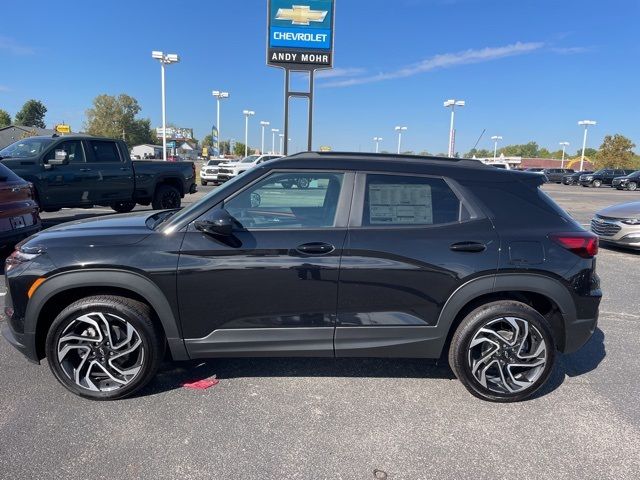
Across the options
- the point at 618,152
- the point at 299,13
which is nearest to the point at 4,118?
the point at 299,13

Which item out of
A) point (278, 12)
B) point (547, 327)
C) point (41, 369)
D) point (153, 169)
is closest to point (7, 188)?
point (41, 369)

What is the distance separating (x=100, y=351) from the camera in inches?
123

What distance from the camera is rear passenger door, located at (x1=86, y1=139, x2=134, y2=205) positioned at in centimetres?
1059

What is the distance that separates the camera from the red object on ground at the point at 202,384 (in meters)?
3.36

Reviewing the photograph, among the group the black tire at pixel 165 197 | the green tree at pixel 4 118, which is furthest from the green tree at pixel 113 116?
the black tire at pixel 165 197

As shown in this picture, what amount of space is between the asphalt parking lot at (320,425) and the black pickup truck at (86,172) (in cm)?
699

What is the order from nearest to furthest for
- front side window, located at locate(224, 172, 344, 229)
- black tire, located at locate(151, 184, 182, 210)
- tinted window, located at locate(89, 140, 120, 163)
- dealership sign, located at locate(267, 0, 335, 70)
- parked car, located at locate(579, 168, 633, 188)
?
front side window, located at locate(224, 172, 344, 229), tinted window, located at locate(89, 140, 120, 163), black tire, located at locate(151, 184, 182, 210), dealership sign, located at locate(267, 0, 335, 70), parked car, located at locate(579, 168, 633, 188)

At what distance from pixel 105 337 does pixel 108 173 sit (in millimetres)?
8764

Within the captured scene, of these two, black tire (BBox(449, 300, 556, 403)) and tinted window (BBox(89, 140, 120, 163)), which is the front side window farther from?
tinted window (BBox(89, 140, 120, 163))

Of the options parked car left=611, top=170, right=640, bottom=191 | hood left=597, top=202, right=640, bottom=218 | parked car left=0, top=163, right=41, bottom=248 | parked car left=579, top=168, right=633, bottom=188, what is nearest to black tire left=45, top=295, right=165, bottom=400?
parked car left=0, top=163, right=41, bottom=248

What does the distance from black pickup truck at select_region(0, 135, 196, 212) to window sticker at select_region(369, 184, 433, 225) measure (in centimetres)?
862

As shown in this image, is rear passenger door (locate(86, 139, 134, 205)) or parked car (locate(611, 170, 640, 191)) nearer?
rear passenger door (locate(86, 139, 134, 205))

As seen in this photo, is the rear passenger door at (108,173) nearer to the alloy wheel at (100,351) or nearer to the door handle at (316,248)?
the alloy wheel at (100,351)

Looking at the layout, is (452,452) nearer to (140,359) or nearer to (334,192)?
(334,192)
